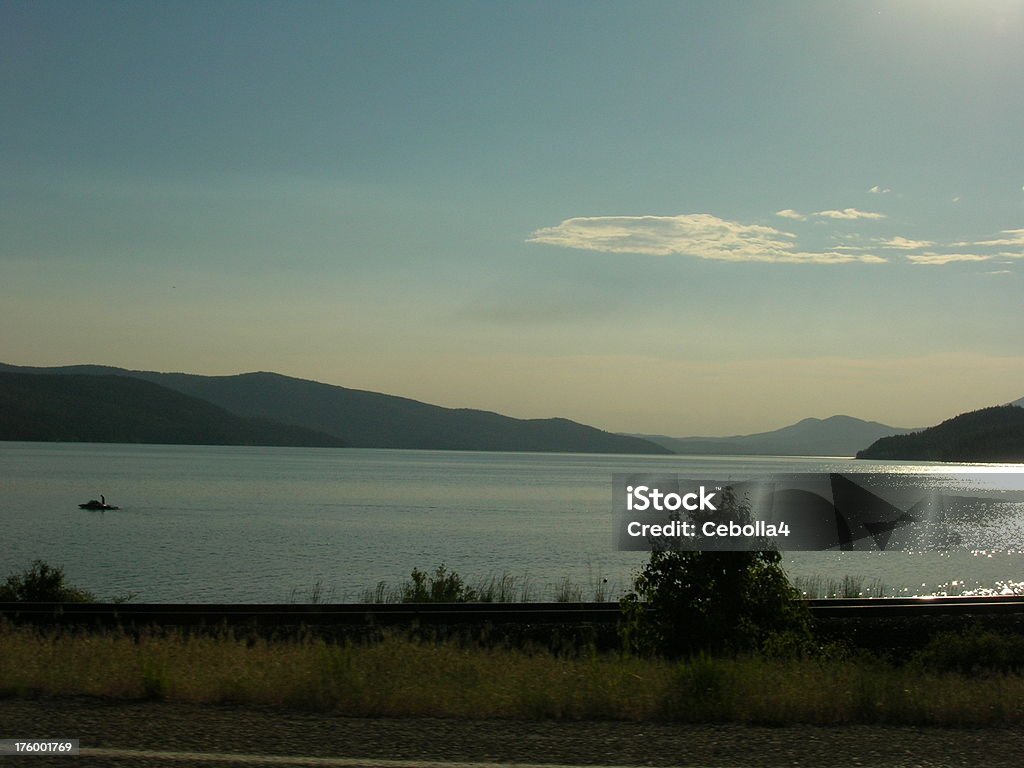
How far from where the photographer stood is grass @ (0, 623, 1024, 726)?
801cm

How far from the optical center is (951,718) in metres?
7.97

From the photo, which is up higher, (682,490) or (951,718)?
(682,490)

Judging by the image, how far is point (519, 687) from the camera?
28.2 feet

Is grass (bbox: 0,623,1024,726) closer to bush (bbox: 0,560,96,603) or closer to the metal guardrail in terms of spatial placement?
the metal guardrail

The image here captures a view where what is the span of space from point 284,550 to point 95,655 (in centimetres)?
4610

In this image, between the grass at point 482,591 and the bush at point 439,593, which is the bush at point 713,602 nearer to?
the grass at point 482,591

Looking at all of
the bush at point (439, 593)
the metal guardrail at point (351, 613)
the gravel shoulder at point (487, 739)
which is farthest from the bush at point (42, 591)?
the gravel shoulder at point (487, 739)

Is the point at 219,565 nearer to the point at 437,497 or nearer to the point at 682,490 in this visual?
the point at 682,490

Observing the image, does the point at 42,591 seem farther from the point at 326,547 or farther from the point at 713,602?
the point at 326,547

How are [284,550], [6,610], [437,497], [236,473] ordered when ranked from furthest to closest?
→ [236,473] → [437,497] → [284,550] → [6,610]

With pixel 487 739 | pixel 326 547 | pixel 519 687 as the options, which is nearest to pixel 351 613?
pixel 519 687

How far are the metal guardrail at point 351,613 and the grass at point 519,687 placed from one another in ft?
29.5

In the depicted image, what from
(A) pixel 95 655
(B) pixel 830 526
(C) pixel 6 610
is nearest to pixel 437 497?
(B) pixel 830 526

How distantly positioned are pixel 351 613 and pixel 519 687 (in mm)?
11668
